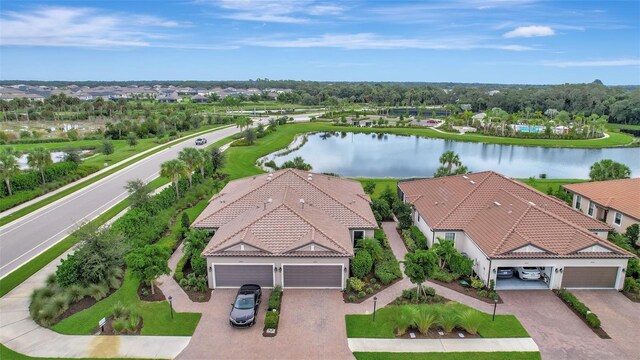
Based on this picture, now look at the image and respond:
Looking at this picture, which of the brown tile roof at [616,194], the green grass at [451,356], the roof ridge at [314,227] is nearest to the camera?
the green grass at [451,356]

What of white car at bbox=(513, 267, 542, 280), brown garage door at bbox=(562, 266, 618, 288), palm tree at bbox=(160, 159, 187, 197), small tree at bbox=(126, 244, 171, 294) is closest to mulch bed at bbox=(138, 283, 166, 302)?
small tree at bbox=(126, 244, 171, 294)

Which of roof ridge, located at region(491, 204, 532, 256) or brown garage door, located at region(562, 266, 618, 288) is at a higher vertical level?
roof ridge, located at region(491, 204, 532, 256)

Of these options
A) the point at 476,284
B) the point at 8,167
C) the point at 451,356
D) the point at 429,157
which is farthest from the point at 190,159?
the point at 429,157

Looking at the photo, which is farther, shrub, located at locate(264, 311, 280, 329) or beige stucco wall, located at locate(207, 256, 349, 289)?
beige stucco wall, located at locate(207, 256, 349, 289)

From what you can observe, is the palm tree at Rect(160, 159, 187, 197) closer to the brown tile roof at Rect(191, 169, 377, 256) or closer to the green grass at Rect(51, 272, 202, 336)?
the brown tile roof at Rect(191, 169, 377, 256)

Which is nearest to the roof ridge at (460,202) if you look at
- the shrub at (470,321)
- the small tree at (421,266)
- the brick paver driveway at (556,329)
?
the brick paver driveway at (556,329)

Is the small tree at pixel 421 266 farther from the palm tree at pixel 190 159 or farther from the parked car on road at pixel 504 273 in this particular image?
the palm tree at pixel 190 159

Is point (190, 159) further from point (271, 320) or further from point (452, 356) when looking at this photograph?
point (452, 356)
